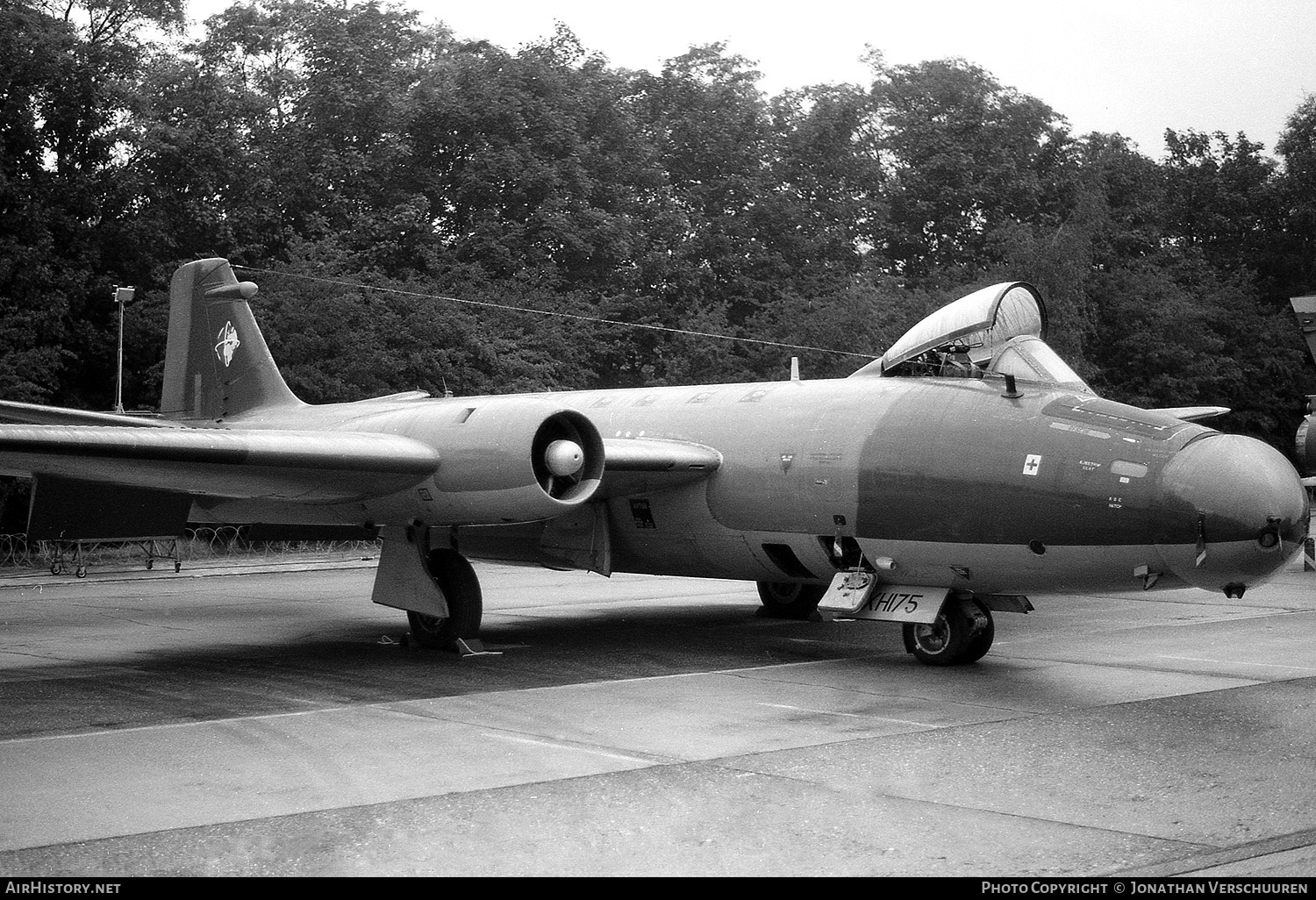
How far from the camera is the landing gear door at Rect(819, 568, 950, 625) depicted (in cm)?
1143

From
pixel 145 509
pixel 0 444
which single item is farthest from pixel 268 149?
pixel 0 444

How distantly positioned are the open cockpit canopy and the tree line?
1939 centimetres

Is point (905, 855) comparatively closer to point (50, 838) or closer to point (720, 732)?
point (720, 732)

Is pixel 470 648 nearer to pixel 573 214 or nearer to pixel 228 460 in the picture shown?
pixel 228 460

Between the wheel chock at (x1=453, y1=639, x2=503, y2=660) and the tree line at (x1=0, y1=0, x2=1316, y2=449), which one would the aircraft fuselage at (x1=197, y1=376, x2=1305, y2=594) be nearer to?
the wheel chock at (x1=453, y1=639, x2=503, y2=660)

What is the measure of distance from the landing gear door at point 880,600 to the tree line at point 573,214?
19.5m

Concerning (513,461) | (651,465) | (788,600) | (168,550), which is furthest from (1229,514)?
(168,550)

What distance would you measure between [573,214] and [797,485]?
87.7 ft

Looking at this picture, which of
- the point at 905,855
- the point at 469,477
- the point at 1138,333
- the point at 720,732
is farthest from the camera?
the point at 1138,333

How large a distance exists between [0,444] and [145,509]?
2.90 meters

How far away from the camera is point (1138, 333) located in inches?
1661

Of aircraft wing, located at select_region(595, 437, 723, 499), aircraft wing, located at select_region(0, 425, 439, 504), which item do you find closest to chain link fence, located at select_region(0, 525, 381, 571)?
aircraft wing, located at select_region(0, 425, 439, 504)

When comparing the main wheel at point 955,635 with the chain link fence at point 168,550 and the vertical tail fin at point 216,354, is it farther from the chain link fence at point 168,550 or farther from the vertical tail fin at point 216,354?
the chain link fence at point 168,550

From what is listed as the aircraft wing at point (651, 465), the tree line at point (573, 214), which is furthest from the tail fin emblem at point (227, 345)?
the tree line at point (573, 214)
